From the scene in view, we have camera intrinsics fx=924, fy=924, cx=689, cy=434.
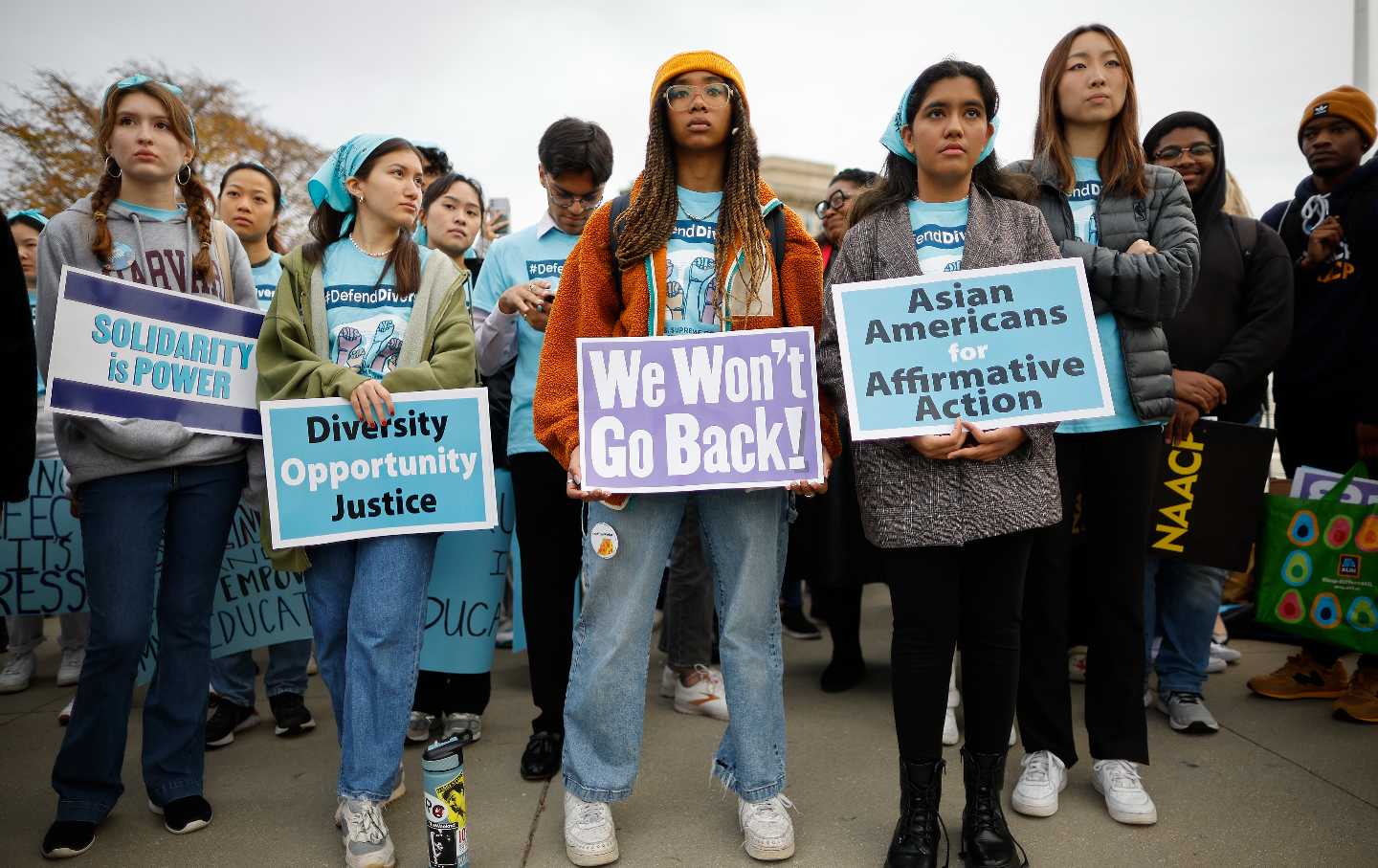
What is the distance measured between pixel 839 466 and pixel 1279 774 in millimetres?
1851

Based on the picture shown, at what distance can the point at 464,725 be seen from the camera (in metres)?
3.55

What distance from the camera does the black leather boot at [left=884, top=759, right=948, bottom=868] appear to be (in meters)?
2.42

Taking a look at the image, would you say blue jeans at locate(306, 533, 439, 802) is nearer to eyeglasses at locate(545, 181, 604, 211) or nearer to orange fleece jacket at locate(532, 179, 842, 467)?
orange fleece jacket at locate(532, 179, 842, 467)

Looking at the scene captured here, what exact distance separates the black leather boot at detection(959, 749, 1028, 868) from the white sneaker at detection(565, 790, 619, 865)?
0.96m

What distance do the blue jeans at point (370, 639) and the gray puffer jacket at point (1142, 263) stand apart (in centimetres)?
217

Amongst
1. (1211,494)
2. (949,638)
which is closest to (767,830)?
(949,638)

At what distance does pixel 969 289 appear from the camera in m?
2.44

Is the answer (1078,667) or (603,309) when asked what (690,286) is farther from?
(1078,667)

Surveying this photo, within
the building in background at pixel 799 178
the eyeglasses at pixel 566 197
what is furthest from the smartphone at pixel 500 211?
the building in background at pixel 799 178

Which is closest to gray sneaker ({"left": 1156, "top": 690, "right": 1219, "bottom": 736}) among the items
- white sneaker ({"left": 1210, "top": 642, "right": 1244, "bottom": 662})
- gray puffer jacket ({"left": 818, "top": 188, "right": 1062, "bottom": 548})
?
white sneaker ({"left": 1210, "top": 642, "right": 1244, "bottom": 662})

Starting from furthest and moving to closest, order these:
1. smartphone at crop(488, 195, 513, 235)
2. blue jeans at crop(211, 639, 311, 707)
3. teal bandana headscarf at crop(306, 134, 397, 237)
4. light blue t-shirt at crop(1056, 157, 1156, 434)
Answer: smartphone at crop(488, 195, 513, 235), blue jeans at crop(211, 639, 311, 707), teal bandana headscarf at crop(306, 134, 397, 237), light blue t-shirt at crop(1056, 157, 1156, 434)

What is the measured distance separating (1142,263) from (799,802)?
6.37 feet

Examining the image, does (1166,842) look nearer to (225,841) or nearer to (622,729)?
(622,729)

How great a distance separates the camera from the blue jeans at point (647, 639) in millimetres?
2564
